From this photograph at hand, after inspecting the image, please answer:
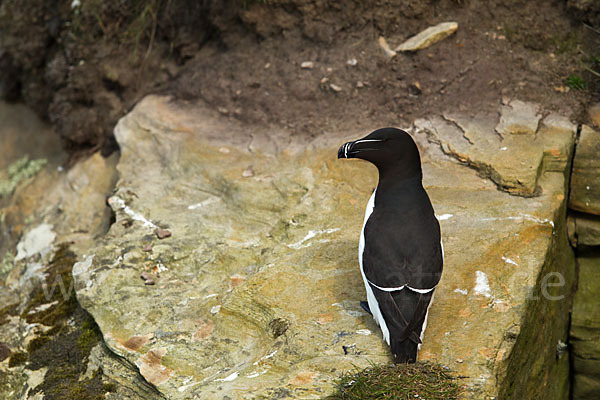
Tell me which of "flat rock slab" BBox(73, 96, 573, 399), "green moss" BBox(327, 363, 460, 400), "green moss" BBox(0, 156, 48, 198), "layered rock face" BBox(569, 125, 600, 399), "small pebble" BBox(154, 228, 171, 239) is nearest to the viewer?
"green moss" BBox(327, 363, 460, 400)

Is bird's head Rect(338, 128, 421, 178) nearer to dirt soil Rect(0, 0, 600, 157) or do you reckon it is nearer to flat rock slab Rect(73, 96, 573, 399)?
flat rock slab Rect(73, 96, 573, 399)

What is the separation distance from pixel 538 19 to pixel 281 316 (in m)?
4.10

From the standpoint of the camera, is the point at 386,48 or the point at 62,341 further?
the point at 386,48

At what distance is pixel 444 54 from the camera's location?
6.37 meters

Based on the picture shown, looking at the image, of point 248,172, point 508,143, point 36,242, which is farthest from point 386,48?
point 36,242

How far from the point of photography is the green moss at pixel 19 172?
761 centimetres

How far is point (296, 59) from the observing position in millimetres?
6758

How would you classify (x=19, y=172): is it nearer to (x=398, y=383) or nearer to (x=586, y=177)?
(x=398, y=383)

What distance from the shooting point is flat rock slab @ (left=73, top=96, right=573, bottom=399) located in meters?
3.86

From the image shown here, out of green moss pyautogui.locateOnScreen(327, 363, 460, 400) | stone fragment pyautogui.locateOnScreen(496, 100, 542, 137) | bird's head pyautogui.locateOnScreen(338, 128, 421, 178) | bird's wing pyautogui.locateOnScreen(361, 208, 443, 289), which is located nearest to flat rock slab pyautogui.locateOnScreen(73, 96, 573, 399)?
green moss pyautogui.locateOnScreen(327, 363, 460, 400)

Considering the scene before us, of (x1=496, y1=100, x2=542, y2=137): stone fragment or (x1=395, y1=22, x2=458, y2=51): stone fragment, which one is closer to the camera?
(x1=496, y1=100, x2=542, y2=137): stone fragment

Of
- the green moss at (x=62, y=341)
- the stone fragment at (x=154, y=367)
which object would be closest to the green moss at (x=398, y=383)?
the stone fragment at (x=154, y=367)

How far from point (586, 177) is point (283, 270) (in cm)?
282

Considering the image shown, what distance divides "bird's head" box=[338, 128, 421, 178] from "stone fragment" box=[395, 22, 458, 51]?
2.59 metres
